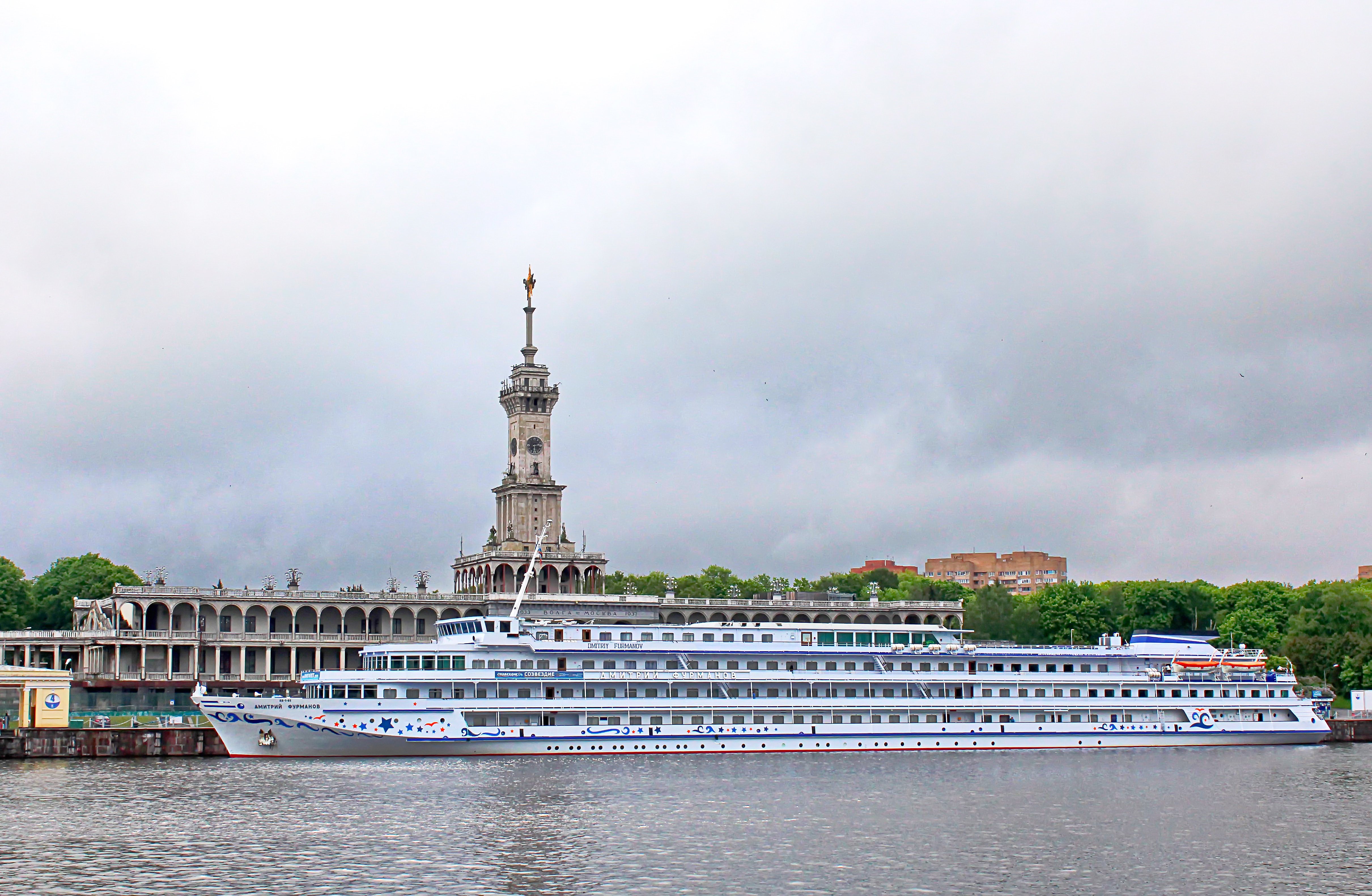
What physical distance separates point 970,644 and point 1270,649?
59.2 metres

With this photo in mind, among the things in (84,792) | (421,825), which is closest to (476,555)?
(84,792)

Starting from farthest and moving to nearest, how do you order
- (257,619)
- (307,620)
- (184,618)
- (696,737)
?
(307,620), (257,619), (184,618), (696,737)

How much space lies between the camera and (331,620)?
144750 millimetres

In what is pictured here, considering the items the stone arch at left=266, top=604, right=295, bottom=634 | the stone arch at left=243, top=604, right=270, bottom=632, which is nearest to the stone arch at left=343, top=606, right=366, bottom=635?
the stone arch at left=266, top=604, right=295, bottom=634

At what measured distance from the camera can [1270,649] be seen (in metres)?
137

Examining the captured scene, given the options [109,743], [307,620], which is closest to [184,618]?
[307,620]

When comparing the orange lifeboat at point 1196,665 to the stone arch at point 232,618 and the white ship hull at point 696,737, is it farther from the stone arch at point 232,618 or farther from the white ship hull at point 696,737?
the stone arch at point 232,618

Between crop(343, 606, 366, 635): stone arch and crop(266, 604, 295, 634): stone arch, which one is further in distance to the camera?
crop(343, 606, 366, 635): stone arch

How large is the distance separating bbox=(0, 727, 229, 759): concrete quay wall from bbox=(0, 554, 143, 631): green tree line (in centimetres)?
7336

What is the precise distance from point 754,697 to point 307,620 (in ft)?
232

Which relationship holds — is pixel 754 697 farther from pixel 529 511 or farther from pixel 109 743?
pixel 529 511

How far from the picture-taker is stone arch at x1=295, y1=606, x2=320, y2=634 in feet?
473

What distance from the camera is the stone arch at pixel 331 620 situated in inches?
5669

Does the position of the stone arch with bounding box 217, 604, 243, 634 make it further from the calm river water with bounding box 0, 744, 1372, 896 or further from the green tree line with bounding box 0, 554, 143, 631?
the calm river water with bounding box 0, 744, 1372, 896
